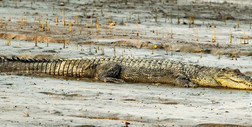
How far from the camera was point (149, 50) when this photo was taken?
1277cm

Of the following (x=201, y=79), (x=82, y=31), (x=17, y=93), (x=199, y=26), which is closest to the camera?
(x=17, y=93)

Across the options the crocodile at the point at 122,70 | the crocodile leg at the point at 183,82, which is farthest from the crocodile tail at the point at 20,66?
the crocodile leg at the point at 183,82

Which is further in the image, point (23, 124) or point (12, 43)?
point (12, 43)

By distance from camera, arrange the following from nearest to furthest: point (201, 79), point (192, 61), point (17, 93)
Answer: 1. point (17, 93)
2. point (201, 79)
3. point (192, 61)

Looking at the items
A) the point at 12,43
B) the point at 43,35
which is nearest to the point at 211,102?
the point at 12,43

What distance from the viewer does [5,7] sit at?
62.0 feet

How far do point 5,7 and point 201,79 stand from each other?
1115cm

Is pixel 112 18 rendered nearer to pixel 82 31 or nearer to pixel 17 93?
pixel 82 31

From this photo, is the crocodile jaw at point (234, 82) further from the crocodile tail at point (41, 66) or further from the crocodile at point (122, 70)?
the crocodile tail at point (41, 66)

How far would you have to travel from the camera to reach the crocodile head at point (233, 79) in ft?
29.4

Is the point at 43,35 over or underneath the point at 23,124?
underneath

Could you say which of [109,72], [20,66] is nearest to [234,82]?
[109,72]

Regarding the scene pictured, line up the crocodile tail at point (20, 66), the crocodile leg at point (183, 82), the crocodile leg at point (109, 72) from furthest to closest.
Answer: the crocodile tail at point (20, 66)
the crocodile leg at point (109, 72)
the crocodile leg at point (183, 82)

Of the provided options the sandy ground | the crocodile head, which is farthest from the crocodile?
the sandy ground
